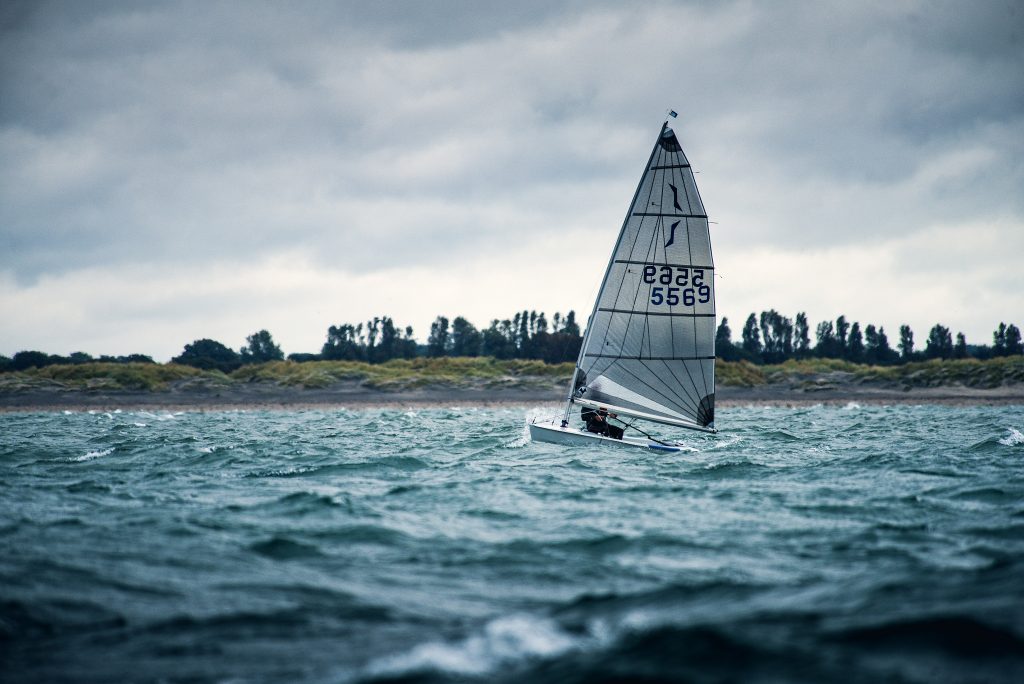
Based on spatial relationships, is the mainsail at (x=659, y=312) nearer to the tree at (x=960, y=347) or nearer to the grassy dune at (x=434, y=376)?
the grassy dune at (x=434, y=376)

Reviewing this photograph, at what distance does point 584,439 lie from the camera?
73.3 feet

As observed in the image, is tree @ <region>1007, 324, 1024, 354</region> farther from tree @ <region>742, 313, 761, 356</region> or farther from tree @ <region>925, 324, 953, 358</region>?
tree @ <region>742, 313, 761, 356</region>

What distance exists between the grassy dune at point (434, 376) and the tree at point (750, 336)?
1382 inches

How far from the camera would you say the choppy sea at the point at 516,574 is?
5.88m

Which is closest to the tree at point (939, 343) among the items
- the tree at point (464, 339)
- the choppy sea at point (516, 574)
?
the tree at point (464, 339)

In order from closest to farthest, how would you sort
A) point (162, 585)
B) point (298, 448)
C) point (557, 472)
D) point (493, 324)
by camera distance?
point (162, 585) < point (557, 472) < point (298, 448) < point (493, 324)

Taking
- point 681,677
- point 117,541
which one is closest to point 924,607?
point 681,677

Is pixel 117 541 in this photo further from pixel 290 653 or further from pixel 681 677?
pixel 681 677

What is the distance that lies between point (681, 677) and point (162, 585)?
215 inches

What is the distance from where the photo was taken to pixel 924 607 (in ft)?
22.5

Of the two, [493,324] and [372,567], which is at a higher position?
[493,324]

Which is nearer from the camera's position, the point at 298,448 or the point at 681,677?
the point at 681,677

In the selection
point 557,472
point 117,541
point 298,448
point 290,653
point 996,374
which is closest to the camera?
point 290,653

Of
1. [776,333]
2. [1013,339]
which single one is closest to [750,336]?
[776,333]
